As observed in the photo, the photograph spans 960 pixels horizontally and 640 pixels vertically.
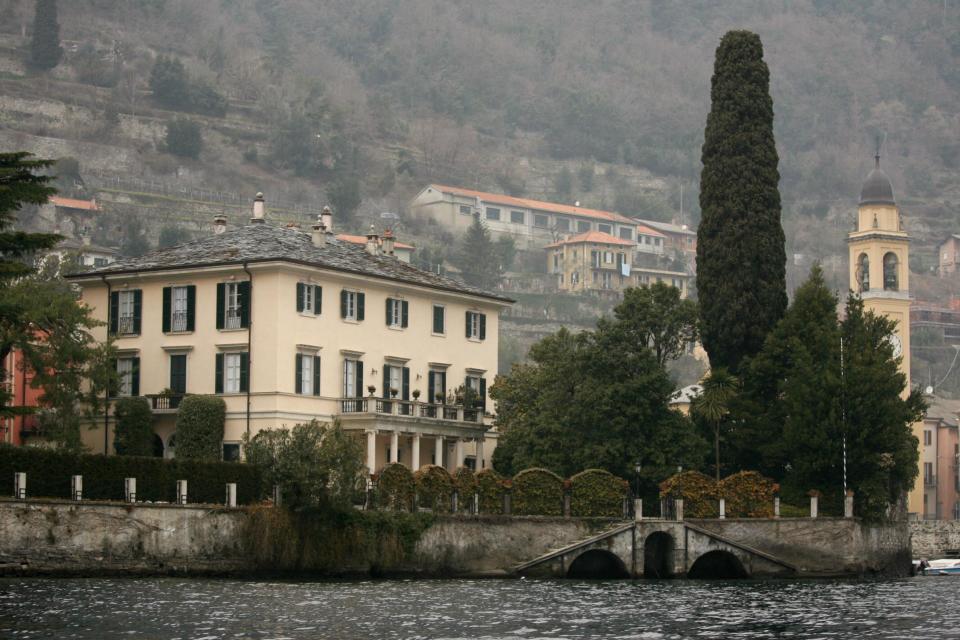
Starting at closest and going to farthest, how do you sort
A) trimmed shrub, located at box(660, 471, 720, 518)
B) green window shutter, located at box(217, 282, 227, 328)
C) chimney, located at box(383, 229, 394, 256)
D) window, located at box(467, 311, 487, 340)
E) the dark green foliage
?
the dark green foliage
trimmed shrub, located at box(660, 471, 720, 518)
green window shutter, located at box(217, 282, 227, 328)
window, located at box(467, 311, 487, 340)
chimney, located at box(383, 229, 394, 256)

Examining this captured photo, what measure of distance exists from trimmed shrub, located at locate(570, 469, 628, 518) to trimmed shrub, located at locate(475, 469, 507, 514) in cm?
338

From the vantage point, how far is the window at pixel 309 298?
243ft

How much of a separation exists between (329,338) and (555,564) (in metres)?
13.9

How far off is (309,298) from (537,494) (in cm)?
1256

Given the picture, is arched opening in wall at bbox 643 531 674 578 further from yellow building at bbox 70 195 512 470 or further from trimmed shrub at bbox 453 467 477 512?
yellow building at bbox 70 195 512 470

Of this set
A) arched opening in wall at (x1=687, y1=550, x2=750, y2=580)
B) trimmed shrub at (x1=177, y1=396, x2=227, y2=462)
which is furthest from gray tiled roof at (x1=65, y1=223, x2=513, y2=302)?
arched opening in wall at (x1=687, y1=550, x2=750, y2=580)

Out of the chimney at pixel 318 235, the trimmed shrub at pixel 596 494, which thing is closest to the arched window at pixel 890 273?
the chimney at pixel 318 235

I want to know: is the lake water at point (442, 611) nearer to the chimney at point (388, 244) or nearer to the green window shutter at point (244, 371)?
the green window shutter at point (244, 371)

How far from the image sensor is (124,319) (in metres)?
76.9

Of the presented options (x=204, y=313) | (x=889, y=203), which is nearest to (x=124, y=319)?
(x=204, y=313)

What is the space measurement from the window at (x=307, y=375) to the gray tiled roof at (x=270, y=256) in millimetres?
3792

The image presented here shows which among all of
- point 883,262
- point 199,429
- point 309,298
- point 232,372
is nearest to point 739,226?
point 309,298

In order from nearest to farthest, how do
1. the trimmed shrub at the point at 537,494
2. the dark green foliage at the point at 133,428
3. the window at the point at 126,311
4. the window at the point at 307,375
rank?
the trimmed shrub at the point at 537,494, the dark green foliage at the point at 133,428, the window at the point at 307,375, the window at the point at 126,311

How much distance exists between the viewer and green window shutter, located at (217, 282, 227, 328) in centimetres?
7444
